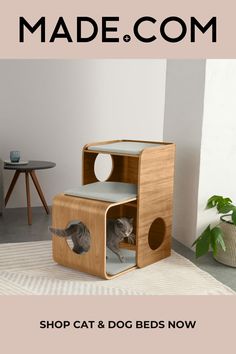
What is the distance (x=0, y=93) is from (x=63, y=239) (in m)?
1.77

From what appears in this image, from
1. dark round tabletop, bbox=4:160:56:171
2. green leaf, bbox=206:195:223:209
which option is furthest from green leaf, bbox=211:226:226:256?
dark round tabletop, bbox=4:160:56:171

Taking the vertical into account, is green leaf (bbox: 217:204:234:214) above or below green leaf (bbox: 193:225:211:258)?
above

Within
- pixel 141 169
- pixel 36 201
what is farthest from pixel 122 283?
pixel 36 201

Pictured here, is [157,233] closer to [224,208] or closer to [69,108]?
[224,208]

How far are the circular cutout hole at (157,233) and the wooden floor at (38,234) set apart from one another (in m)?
0.15

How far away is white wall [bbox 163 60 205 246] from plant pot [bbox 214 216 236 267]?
26 centimetres

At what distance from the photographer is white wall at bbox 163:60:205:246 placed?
3139 millimetres

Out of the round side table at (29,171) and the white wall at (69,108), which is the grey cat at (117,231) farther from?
the white wall at (69,108)

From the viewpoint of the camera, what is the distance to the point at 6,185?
4316 millimetres

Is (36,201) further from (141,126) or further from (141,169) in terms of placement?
(141,169)

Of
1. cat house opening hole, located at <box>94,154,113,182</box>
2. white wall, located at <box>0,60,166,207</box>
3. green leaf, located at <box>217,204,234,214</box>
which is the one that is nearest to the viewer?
green leaf, located at <box>217,204,234,214</box>

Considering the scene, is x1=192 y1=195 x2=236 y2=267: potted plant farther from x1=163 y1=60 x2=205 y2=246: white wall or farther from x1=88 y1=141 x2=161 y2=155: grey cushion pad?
x1=88 y1=141 x2=161 y2=155: grey cushion pad

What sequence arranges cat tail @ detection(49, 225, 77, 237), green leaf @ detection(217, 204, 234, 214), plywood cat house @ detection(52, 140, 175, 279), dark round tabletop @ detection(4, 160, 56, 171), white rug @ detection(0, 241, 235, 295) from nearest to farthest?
white rug @ detection(0, 241, 235, 295), plywood cat house @ detection(52, 140, 175, 279), cat tail @ detection(49, 225, 77, 237), green leaf @ detection(217, 204, 234, 214), dark round tabletop @ detection(4, 160, 56, 171)

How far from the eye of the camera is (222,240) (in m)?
2.92
